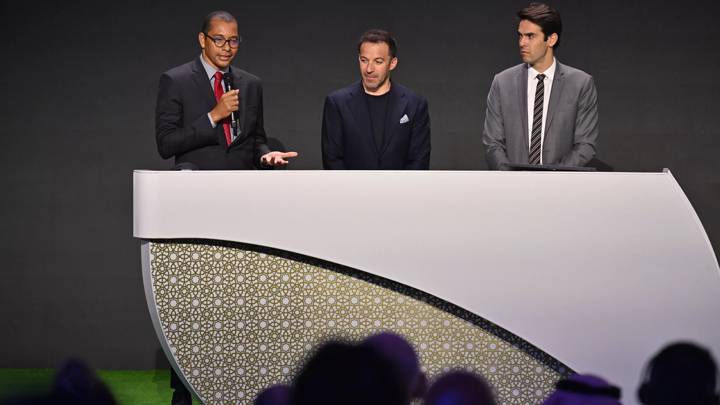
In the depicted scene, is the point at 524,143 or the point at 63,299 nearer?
the point at 524,143

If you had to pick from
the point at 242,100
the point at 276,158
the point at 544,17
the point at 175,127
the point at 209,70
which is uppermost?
the point at 544,17

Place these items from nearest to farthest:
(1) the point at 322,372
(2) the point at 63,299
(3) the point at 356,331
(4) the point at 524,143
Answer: (1) the point at 322,372
(3) the point at 356,331
(4) the point at 524,143
(2) the point at 63,299

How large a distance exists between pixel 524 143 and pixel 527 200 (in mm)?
700

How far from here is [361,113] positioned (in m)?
3.10

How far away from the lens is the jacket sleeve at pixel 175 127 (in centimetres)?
276

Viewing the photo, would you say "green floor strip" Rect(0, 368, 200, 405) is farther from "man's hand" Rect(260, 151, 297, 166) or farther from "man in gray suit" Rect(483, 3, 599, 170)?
"man in gray suit" Rect(483, 3, 599, 170)

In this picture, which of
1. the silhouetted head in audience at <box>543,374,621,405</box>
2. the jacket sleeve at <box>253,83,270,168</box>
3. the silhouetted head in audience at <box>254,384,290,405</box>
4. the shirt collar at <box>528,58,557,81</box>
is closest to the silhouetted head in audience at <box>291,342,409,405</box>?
the silhouetted head in audience at <box>254,384,290,405</box>

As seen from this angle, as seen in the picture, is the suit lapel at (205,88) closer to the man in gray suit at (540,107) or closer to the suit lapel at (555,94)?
the man in gray suit at (540,107)

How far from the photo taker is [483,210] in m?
2.26

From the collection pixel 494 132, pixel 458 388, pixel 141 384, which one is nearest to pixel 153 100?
pixel 141 384

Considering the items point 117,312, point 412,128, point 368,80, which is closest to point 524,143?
point 412,128

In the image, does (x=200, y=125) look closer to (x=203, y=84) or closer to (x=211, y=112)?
(x=211, y=112)

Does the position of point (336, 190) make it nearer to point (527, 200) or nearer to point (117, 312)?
point (527, 200)

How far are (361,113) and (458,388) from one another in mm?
1230
